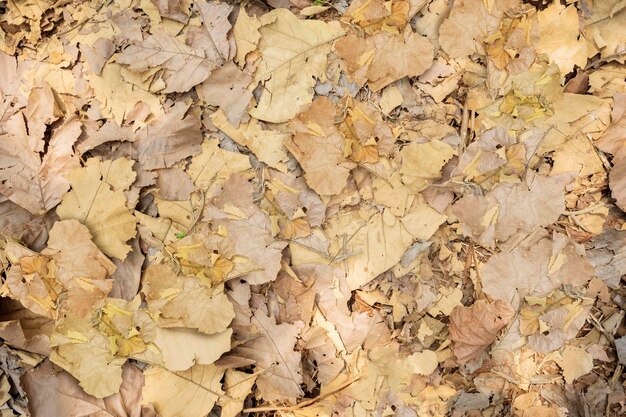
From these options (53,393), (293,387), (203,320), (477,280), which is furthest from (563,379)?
(53,393)

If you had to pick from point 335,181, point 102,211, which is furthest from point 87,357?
point 335,181

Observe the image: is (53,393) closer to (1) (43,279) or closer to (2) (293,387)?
(1) (43,279)

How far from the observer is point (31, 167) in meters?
1.99

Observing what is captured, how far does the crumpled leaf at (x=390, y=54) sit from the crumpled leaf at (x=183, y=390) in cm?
122

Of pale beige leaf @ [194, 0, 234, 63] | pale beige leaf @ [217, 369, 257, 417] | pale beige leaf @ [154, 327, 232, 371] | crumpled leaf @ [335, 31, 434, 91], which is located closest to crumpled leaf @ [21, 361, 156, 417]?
pale beige leaf @ [154, 327, 232, 371]

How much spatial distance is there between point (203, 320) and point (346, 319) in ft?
1.71

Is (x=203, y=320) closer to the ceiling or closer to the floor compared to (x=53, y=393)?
closer to the ceiling

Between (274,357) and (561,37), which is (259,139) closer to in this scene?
(274,357)

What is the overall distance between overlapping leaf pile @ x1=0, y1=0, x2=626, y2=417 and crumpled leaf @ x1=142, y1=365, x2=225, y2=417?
0.10 ft

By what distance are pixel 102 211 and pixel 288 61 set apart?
853 millimetres

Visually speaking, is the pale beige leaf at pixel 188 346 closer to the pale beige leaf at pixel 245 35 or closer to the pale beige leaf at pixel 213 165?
the pale beige leaf at pixel 213 165

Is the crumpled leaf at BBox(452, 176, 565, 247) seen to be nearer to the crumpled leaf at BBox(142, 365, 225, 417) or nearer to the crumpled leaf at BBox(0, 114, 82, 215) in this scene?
the crumpled leaf at BBox(142, 365, 225, 417)

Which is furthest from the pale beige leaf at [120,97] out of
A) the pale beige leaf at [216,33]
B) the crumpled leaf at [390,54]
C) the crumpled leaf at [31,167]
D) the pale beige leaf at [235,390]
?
the pale beige leaf at [235,390]

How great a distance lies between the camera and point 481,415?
2148mm
